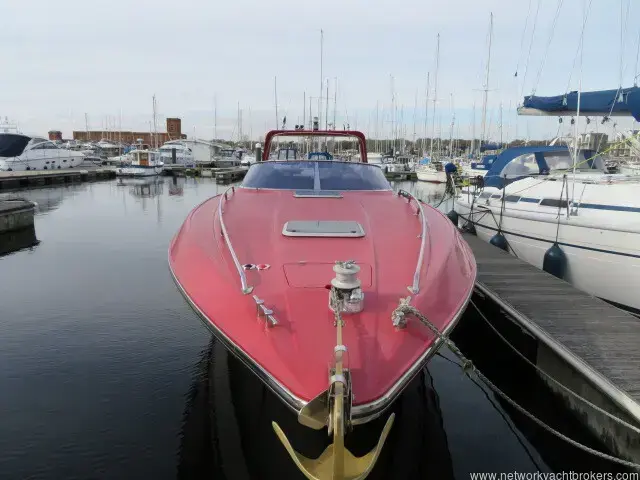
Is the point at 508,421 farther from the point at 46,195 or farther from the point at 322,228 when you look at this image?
the point at 46,195

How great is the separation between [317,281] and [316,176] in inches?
106

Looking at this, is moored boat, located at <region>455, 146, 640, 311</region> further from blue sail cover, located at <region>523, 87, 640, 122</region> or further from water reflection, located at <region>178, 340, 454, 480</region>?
water reflection, located at <region>178, 340, 454, 480</region>

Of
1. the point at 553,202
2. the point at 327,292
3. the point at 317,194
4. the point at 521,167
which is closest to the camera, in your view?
the point at 327,292

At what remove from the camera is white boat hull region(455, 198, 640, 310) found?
7.01 meters

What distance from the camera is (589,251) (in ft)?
24.9

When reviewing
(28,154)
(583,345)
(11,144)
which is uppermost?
(11,144)

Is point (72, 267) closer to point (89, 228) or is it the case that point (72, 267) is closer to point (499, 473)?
point (89, 228)

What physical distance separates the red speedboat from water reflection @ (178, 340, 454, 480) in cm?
81

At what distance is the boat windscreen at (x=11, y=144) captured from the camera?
117 feet

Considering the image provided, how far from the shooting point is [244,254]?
4012 millimetres

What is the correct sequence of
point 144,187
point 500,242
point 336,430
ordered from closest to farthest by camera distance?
point 336,430
point 500,242
point 144,187

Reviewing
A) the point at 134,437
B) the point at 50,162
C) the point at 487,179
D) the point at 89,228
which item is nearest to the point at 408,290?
the point at 134,437

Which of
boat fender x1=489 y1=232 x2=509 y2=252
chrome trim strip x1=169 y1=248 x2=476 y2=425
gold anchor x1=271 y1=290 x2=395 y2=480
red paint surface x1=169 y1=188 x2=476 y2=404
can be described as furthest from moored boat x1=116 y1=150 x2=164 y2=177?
gold anchor x1=271 y1=290 x2=395 y2=480

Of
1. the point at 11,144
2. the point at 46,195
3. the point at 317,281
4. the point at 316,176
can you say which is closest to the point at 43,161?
the point at 11,144
